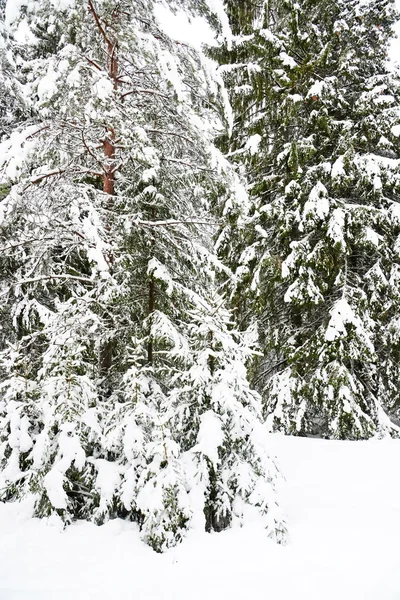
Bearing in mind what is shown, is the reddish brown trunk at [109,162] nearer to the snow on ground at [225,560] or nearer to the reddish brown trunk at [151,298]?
the reddish brown trunk at [151,298]

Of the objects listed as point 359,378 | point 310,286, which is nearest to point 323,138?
point 310,286

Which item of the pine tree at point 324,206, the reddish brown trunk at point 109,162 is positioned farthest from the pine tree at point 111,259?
the pine tree at point 324,206

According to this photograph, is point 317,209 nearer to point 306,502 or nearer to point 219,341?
point 219,341

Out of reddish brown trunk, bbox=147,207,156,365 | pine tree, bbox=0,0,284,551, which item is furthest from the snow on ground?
reddish brown trunk, bbox=147,207,156,365

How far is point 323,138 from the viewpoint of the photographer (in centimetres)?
820

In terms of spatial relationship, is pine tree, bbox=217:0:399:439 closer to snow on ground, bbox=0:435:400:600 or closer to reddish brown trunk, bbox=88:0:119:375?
reddish brown trunk, bbox=88:0:119:375

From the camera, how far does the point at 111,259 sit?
521cm

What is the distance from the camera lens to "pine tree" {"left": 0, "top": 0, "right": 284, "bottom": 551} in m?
3.79

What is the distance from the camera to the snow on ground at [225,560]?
9.39 feet

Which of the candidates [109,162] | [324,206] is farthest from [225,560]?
[324,206]

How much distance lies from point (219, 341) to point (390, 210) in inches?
215

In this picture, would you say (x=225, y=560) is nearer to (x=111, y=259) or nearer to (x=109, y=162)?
(x=111, y=259)

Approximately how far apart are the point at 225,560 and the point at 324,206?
6.13 meters

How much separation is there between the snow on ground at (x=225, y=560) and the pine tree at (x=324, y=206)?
11.6ft
